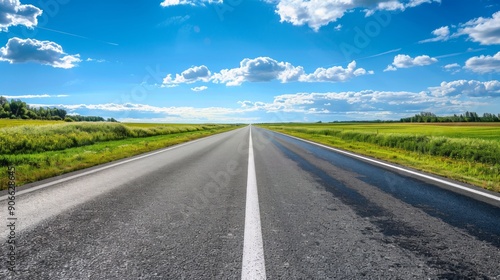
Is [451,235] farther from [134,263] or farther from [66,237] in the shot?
[66,237]

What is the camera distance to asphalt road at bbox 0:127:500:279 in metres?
2.46

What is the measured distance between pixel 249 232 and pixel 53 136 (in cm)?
2161

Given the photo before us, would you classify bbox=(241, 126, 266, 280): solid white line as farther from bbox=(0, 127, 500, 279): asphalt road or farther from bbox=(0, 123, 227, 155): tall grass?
bbox=(0, 123, 227, 155): tall grass

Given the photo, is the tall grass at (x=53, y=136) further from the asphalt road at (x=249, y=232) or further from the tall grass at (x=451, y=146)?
the tall grass at (x=451, y=146)

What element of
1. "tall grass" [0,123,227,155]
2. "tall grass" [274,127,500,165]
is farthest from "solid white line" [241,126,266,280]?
"tall grass" [0,123,227,155]

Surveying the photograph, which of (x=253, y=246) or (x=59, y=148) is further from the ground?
(x=253, y=246)

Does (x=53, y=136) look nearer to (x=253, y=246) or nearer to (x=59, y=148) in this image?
(x=59, y=148)

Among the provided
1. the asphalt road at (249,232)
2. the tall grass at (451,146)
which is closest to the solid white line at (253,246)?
the asphalt road at (249,232)

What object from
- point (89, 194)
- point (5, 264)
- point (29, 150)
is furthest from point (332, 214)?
point (29, 150)

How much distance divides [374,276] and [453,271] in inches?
28.1

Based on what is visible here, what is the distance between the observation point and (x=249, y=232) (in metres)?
3.34

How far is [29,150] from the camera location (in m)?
16.5

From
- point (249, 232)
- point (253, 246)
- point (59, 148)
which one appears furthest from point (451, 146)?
point (59, 148)

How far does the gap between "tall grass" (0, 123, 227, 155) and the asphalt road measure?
504 inches
